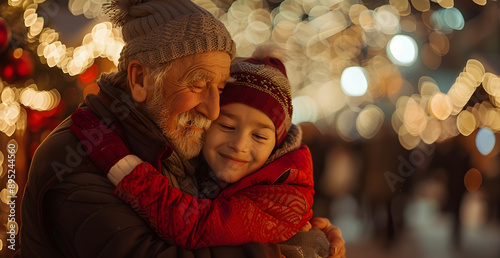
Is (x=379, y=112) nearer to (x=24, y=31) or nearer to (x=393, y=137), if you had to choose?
(x=393, y=137)

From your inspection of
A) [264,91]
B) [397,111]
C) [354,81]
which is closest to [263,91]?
[264,91]

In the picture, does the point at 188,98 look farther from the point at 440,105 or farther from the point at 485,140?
the point at 440,105

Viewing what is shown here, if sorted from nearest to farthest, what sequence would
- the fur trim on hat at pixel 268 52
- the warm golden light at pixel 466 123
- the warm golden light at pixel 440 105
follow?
the fur trim on hat at pixel 268 52
the warm golden light at pixel 466 123
the warm golden light at pixel 440 105

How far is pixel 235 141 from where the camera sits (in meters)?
2.29

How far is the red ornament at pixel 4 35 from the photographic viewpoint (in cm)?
342

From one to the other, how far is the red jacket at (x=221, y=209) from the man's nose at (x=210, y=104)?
0.33m

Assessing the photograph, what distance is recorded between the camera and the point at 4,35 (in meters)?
3.43

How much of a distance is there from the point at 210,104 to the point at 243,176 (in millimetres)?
375

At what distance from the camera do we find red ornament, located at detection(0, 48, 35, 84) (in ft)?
11.5

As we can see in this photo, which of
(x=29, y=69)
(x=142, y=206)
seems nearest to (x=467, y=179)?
(x=29, y=69)

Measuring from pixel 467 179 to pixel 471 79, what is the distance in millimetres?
1860

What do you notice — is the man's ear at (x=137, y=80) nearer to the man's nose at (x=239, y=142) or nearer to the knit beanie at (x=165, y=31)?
the knit beanie at (x=165, y=31)

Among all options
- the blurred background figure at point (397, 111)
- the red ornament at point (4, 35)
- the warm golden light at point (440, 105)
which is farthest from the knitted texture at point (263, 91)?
the warm golden light at point (440, 105)

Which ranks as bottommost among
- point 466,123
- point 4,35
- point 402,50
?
point 466,123
